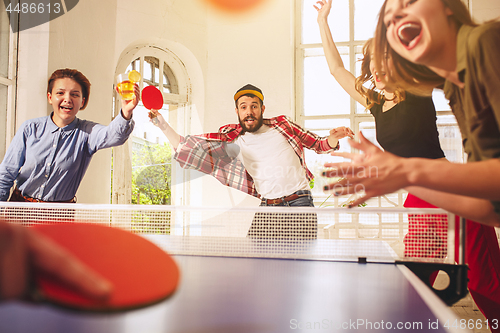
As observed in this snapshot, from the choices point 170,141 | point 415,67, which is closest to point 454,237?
point 415,67

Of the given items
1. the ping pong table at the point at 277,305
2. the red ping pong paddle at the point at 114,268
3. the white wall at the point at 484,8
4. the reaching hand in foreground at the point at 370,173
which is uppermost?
the white wall at the point at 484,8

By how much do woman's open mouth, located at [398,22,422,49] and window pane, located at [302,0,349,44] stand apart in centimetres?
288

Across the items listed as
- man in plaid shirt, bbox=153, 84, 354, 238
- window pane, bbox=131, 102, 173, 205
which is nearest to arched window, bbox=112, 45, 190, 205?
window pane, bbox=131, 102, 173, 205

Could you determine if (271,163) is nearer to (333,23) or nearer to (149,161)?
(149,161)

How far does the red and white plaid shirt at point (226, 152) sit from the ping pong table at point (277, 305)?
200 cm

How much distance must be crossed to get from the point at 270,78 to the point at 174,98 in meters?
1.04

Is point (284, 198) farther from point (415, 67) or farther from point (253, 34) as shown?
point (415, 67)

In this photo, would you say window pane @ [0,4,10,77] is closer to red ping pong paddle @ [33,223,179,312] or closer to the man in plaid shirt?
the man in plaid shirt

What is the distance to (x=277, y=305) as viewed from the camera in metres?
0.71

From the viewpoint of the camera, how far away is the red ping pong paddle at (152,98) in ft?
10.8

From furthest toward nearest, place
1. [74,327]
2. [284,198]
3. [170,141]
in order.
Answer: [170,141] → [284,198] → [74,327]

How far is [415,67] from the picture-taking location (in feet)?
3.16

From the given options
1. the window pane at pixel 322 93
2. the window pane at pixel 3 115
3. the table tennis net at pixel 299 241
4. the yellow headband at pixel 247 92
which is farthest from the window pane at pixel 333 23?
the window pane at pixel 3 115

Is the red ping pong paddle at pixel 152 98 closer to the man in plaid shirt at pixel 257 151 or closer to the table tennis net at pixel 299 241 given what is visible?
the man in plaid shirt at pixel 257 151
